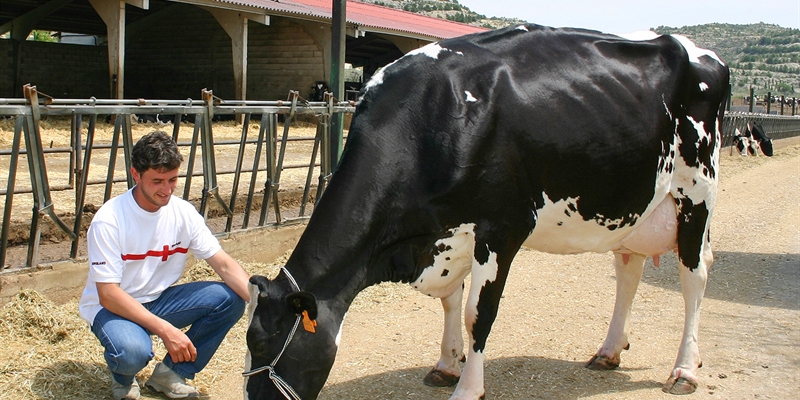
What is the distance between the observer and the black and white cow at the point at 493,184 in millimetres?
3428

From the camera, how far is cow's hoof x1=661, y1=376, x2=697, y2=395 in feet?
14.0

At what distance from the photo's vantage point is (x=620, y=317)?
4.75 metres

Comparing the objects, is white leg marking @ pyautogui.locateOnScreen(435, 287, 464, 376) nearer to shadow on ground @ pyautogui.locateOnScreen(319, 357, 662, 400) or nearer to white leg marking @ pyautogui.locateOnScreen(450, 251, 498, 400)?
shadow on ground @ pyautogui.locateOnScreen(319, 357, 662, 400)

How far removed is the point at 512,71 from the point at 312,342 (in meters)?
1.74

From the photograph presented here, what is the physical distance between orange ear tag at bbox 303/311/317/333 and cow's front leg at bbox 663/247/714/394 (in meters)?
2.21

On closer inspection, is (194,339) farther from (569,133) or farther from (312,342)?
(569,133)

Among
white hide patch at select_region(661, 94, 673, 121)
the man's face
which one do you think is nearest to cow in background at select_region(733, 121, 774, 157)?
white hide patch at select_region(661, 94, 673, 121)

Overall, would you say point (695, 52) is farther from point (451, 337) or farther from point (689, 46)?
point (451, 337)

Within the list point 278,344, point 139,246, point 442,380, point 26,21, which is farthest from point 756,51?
point 278,344

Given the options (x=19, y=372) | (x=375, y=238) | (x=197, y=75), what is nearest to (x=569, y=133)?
(x=375, y=238)

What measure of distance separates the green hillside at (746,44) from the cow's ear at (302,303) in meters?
92.5

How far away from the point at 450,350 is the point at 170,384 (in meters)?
1.55

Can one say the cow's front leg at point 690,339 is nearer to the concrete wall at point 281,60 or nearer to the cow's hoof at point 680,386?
the cow's hoof at point 680,386

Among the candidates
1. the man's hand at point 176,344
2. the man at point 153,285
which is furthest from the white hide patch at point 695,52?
the man's hand at point 176,344
